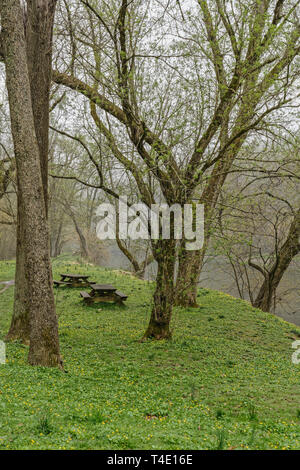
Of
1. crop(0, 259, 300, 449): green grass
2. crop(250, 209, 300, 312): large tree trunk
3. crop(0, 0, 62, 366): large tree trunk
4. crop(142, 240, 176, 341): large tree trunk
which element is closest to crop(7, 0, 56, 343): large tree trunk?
crop(0, 0, 62, 366): large tree trunk

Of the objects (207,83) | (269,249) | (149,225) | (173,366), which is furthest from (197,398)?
(269,249)

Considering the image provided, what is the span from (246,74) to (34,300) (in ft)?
20.2

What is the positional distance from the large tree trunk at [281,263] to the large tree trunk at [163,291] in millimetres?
7093

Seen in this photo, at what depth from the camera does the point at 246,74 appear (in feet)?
27.5

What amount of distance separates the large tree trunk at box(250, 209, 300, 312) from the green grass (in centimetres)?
430

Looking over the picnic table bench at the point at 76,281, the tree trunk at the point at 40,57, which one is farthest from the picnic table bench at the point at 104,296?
the tree trunk at the point at 40,57

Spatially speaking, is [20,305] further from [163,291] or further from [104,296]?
[104,296]

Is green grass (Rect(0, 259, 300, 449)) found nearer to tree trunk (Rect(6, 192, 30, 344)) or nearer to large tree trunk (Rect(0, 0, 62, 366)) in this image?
tree trunk (Rect(6, 192, 30, 344))

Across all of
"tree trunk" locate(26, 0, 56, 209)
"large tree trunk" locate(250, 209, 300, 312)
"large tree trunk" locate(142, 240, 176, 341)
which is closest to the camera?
"tree trunk" locate(26, 0, 56, 209)

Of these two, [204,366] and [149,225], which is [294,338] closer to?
[204,366]

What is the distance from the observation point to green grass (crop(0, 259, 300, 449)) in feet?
13.0

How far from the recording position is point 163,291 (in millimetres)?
9328

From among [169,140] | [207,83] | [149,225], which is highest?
[207,83]

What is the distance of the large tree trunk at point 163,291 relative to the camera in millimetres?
9211
